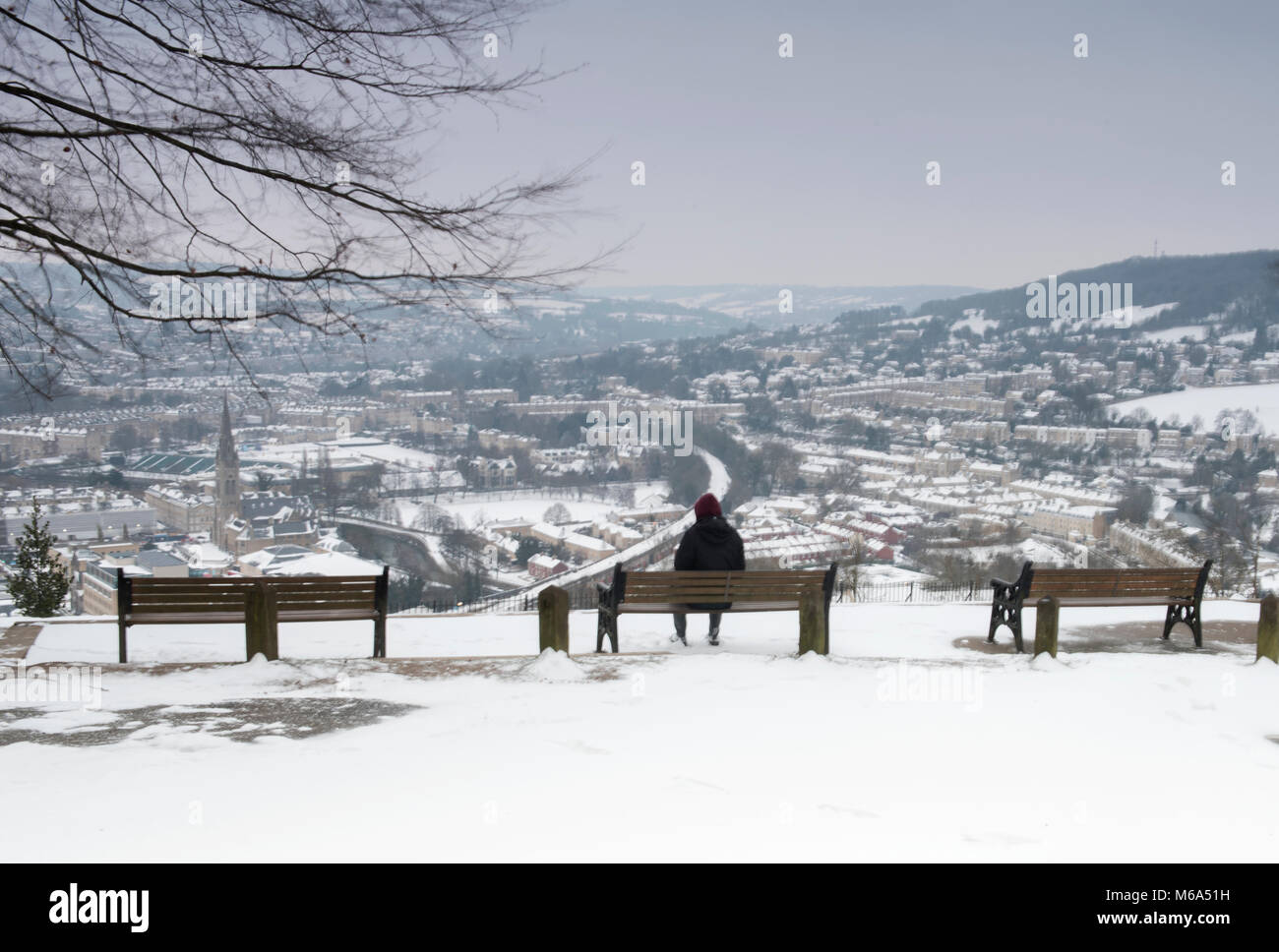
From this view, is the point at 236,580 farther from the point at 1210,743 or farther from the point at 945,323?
the point at 945,323

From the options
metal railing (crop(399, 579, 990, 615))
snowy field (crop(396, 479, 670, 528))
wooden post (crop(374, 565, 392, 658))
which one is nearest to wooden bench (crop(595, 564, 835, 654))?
wooden post (crop(374, 565, 392, 658))

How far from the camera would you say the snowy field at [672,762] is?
3160 millimetres

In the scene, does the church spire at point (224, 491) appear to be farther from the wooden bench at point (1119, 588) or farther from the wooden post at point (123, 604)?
the wooden bench at point (1119, 588)

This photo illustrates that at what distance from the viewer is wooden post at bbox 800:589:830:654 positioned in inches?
240

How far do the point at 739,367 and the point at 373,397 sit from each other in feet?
115

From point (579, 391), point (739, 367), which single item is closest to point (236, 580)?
point (579, 391)

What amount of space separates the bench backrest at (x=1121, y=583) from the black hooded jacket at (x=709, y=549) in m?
2.38

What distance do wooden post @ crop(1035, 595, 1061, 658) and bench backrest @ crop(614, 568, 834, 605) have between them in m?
1.40

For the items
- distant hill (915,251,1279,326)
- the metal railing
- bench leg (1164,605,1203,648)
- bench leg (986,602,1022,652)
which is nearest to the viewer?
bench leg (986,602,1022,652)

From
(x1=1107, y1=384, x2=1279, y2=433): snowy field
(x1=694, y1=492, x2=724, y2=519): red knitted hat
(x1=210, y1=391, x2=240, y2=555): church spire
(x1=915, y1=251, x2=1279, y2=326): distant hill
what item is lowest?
(x1=210, y1=391, x2=240, y2=555): church spire

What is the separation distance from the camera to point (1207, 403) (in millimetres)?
69062

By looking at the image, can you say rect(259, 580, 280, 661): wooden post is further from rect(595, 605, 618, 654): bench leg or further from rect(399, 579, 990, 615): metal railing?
rect(399, 579, 990, 615): metal railing

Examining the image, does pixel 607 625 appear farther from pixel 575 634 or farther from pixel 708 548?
pixel 575 634

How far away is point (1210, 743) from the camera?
4.36 metres
